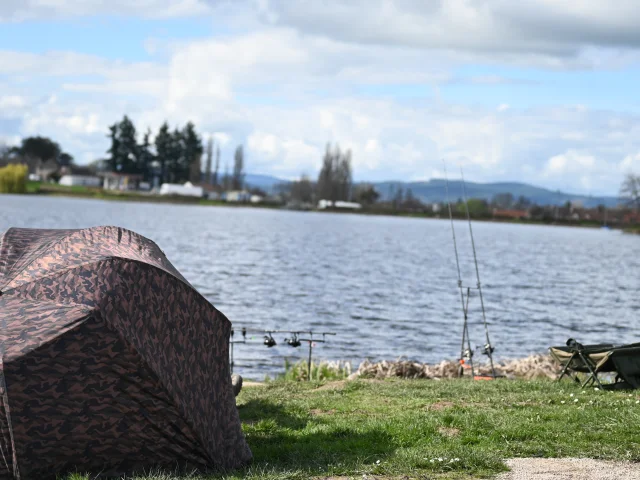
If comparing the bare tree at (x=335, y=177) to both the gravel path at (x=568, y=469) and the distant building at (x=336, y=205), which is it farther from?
the gravel path at (x=568, y=469)

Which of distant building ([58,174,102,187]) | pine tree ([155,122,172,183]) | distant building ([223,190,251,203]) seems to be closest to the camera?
pine tree ([155,122,172,183])

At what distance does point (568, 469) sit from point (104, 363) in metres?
4.27

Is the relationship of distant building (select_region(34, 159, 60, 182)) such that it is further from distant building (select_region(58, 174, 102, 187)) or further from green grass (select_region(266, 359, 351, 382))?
green grass (select_region(266, 359, 351, 382))

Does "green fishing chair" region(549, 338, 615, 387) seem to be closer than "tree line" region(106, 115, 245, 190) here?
Yes

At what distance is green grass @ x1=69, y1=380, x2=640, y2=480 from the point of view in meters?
7.82

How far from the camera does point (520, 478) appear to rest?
24.1 feet

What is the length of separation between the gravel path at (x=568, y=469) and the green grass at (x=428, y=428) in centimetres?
18

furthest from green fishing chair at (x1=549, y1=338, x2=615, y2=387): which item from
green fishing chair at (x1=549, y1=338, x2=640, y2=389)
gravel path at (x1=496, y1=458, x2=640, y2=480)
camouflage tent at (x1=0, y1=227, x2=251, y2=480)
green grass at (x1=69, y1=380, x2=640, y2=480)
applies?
camouflage tent at (x1=0, y1=227, x2=251, y2=480)

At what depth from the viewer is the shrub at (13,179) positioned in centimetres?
15075

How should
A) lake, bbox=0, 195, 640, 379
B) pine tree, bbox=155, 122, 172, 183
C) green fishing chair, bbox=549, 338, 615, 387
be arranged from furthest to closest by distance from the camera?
pine tree, bbox=155, 122, 172, 183, lake, bbox=0, 195, 640, 379, green fishing chair, bbox=549, 338, 615, 387

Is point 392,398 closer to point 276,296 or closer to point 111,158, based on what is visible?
point 276,296

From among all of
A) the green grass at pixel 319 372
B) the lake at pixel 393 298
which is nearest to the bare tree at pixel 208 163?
the lake at pixel 393 298

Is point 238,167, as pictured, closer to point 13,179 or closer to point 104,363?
point 13,179

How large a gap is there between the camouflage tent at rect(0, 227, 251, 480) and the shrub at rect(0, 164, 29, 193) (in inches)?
5960
